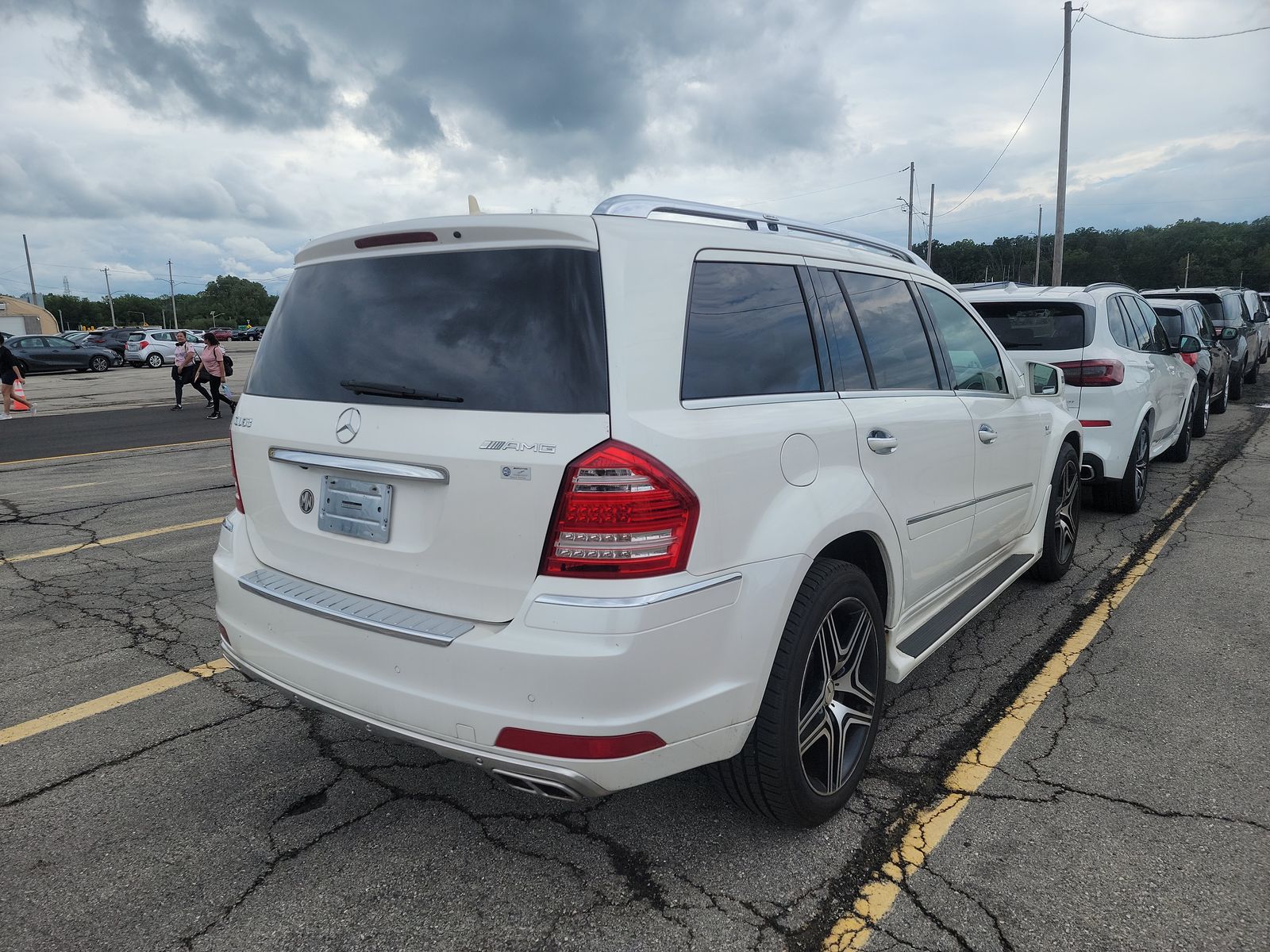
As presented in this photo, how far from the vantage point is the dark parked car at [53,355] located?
31.9 metres

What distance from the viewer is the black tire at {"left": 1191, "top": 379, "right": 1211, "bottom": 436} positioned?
1084 centimetres

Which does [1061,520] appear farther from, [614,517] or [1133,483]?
[614,517]

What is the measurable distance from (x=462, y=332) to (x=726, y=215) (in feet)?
3.36

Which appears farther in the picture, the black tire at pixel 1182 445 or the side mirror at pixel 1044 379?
the black tire at pixel 1182 445

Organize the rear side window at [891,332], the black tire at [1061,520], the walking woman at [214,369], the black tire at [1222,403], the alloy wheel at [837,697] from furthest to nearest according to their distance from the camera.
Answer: the walking woman at [214,369] < the black tire at [1222,403] < the black tire at [1061,520] < the rear side window at [891,332] < the alloy wheel at [837,697]

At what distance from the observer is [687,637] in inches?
83.8

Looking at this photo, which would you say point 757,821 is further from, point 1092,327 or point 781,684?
point 1092,327

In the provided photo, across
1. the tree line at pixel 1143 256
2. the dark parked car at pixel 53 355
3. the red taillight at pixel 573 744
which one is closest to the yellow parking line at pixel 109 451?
the red taillight at pixel 573 744

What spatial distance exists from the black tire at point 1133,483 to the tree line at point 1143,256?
91534 millimetres

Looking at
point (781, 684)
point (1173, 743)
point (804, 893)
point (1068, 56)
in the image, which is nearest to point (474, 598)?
point (781, 684)

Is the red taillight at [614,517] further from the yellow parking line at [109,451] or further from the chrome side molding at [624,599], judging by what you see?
the yellow parking line at [109,451]

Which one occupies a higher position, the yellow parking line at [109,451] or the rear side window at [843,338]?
the rear side window at [843,338]

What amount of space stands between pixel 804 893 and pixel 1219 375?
14.2 m

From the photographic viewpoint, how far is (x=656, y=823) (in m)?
A: 2.77
